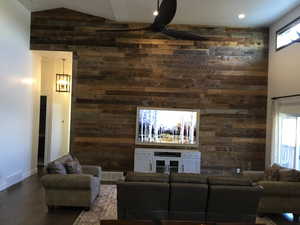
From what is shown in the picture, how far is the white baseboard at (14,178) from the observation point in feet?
21.5

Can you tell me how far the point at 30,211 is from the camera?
5211mm

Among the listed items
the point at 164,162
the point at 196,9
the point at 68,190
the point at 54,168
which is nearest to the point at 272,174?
the point at 164,162

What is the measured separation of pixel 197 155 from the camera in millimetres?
7914

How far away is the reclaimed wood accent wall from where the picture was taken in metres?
8.14

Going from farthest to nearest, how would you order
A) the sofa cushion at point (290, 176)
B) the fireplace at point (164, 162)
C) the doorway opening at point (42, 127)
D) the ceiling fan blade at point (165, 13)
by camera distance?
the doorway opening at point (42, 127) < the fireplace at point (164, 162) < the sofa cushion at point (290, 176) < the ceiling fan blade at point (165, 13)

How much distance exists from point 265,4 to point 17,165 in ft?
21.4

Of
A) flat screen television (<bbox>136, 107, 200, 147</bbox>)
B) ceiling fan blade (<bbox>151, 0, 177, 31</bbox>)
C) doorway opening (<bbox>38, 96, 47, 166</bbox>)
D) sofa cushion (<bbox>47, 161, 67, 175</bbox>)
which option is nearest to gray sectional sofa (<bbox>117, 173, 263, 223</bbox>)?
sofa cushion (<bbox>47, 161, 67, 175</bbox>)

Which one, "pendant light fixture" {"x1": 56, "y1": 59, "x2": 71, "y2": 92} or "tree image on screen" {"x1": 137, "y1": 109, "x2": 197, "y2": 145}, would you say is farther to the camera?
"pendant light fixture" {"x1": 56, "y1": 59, "x2": 71, "y2": 92}

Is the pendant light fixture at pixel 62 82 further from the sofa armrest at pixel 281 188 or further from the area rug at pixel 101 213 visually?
the sofa armrest at pixel 281 188

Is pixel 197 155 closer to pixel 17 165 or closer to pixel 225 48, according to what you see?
pixel 225 48

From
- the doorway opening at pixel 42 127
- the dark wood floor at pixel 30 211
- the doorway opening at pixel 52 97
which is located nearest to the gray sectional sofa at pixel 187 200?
the dark wood floor at pixel 30 211

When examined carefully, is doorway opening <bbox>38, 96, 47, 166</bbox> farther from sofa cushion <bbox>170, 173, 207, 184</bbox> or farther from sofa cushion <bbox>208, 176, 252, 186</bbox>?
sofa cushion <bbox>208, 176, 252, 186</bbox>

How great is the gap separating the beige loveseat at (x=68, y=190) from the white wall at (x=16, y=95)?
1.82 meters

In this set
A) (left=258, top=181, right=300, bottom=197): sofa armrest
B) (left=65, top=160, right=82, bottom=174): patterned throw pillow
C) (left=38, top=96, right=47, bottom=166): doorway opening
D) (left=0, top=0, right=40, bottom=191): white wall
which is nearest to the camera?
Answer: (left=258, top=181, right=300, bottom=197): sofa armrest
